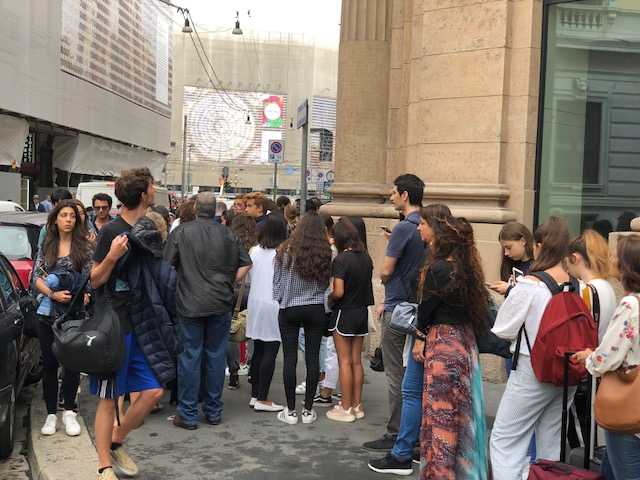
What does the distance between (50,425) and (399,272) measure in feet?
9.69

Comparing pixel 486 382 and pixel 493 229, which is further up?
pixel 493 229

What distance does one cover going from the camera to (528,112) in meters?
8.27

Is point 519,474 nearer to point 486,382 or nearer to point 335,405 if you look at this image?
point 335,405

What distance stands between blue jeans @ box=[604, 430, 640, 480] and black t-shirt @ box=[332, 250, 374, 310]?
10.5ft

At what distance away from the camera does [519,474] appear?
4.72m

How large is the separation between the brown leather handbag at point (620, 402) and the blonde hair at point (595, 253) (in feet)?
3.69

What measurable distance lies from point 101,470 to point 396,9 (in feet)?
24.4

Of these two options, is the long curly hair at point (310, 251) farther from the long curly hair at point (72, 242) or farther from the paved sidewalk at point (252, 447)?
the long curly hair at point (72, 242)

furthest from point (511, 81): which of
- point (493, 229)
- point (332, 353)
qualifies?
point (332, 353)

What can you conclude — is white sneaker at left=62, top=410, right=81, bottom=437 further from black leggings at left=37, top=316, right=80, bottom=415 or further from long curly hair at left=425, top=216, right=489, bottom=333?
long curly hair at left=425, top=216, right=489, bottom=333

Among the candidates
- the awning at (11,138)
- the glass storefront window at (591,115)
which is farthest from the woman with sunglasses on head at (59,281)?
the awning at (11,138)

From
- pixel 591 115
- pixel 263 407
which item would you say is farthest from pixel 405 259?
pixel 591 115

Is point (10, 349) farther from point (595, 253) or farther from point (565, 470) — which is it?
point (595, 253)

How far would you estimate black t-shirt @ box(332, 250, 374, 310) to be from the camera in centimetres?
657
